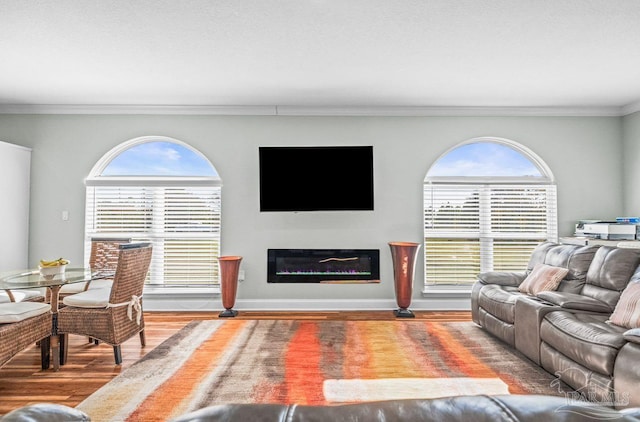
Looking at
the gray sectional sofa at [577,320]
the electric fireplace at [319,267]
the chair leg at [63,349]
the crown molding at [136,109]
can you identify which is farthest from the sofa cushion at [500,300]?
the chair leg at [63,349]

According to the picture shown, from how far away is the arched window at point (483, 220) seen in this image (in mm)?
4961

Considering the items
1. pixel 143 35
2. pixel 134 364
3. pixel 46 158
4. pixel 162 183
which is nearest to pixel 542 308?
pixel 134 364

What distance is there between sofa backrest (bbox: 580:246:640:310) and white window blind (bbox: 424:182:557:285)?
1878 millimetres

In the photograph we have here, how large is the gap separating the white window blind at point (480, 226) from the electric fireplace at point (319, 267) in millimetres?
839

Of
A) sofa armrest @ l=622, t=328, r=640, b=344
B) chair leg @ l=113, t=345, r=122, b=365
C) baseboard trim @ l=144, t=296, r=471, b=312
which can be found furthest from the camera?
baseboard trim @ l=144, t=296, r=471, b=312

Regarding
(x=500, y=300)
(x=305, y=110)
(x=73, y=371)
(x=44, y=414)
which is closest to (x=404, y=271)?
(x=500, y=300)

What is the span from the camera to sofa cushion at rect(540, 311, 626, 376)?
2119 millimetres

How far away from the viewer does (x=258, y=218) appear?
15.9ft

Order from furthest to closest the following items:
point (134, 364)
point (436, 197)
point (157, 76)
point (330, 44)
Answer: point (436, 197)
point (157, 76)
point (330, 44)
point (134, 364)

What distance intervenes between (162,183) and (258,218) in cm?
137

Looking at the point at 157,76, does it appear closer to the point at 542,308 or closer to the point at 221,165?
the point at 221,165

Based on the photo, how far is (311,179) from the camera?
15.5ft

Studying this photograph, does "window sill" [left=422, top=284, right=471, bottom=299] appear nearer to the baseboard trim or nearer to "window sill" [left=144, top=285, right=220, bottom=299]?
the baseboard trim

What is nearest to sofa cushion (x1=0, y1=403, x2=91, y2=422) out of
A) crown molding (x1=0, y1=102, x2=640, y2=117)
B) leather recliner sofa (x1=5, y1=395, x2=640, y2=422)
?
leather recliner sofa (x1=5, y1=395, x2=640, y2=422)
